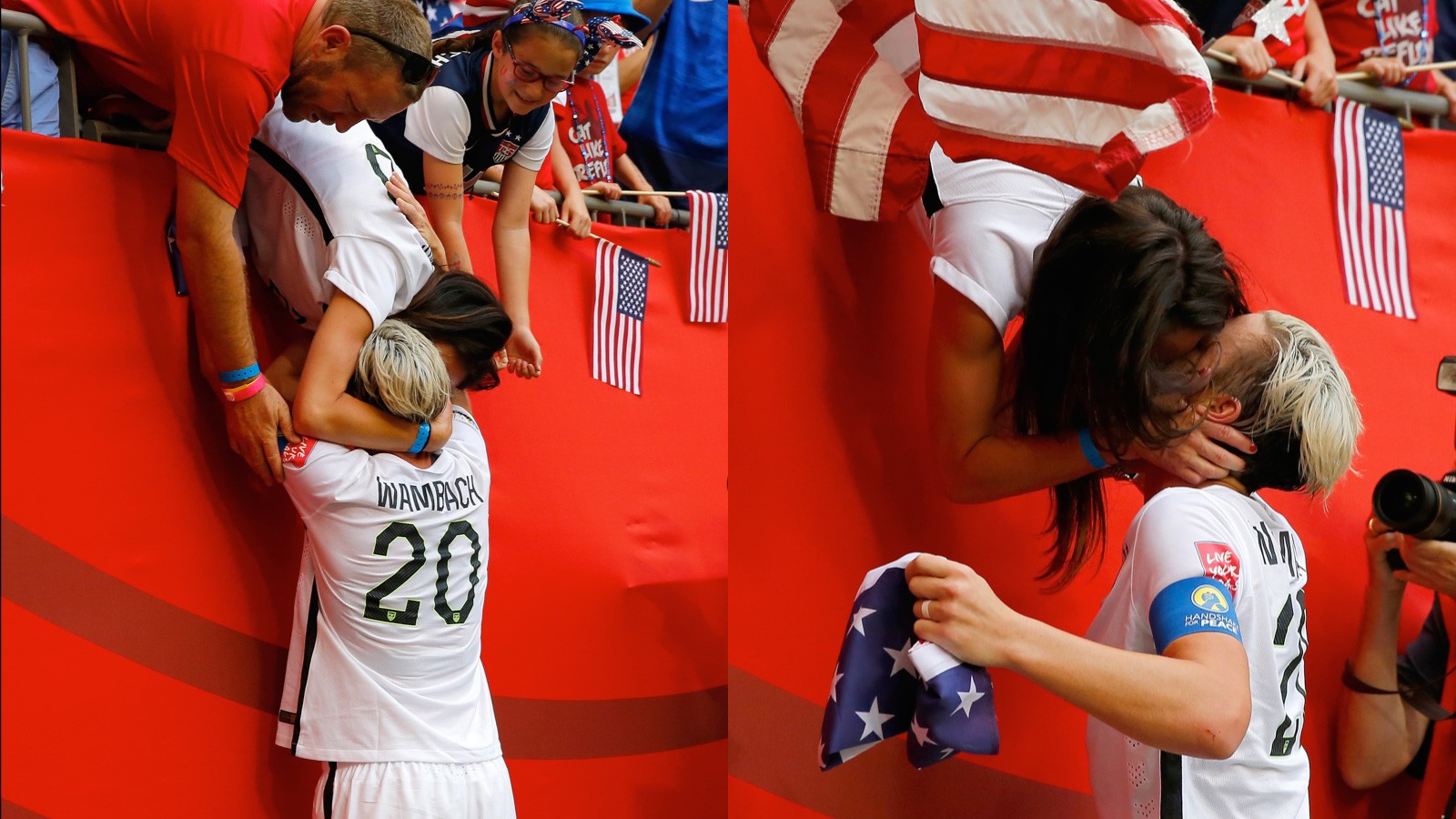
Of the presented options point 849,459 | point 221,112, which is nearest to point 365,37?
point 221,112

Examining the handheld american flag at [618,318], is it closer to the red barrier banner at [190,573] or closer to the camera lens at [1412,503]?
the red barrier banner at [190,573]

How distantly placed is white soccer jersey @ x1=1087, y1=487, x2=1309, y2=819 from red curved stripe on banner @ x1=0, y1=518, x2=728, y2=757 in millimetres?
1189

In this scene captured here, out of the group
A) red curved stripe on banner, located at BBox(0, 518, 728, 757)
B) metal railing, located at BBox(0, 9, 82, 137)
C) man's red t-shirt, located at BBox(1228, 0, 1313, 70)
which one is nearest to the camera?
red curved stripe on banner, located at BBox(0, 518, 728, 757)

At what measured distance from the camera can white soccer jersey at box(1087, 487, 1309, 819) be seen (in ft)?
7.37

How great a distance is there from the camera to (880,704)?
2057mm

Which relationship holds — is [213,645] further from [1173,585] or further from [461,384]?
[1173,585]

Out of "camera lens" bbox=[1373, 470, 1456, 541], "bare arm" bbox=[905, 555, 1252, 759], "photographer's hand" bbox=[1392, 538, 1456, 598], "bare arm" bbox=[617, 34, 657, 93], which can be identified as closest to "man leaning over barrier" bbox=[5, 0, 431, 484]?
"bare arm" bbox=[905, 555, 1252, 759]

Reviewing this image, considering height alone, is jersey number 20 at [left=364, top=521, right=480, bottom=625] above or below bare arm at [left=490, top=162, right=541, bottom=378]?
below

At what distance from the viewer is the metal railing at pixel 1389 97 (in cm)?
389

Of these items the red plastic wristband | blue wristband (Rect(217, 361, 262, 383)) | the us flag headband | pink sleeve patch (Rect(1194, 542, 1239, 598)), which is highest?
the us flag headband

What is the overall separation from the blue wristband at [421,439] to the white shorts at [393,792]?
1.90 feet

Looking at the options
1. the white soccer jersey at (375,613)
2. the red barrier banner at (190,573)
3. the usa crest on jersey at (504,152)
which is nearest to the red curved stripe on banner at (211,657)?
the red barrier banner at (190,573)

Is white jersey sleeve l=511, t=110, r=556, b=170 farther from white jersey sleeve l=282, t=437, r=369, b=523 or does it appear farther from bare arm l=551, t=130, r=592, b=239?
white jersey sleeve l=282, t=437, r=369, b=523

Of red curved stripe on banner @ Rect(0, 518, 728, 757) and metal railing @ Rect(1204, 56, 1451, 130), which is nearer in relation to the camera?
red curved stripe on banner @ Rect(0, 518, 728, 757)
